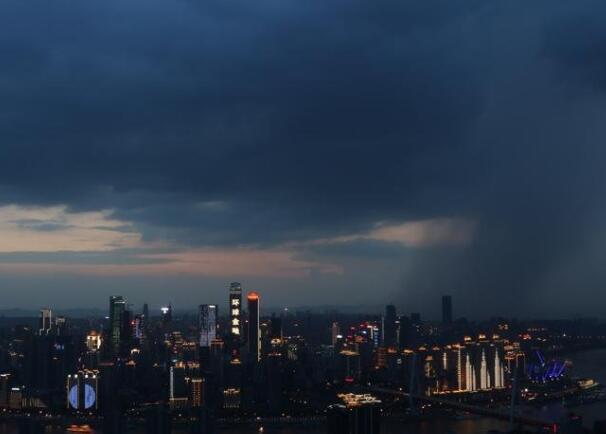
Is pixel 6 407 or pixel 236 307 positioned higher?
pixel 236 307

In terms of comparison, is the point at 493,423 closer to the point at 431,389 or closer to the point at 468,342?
the point at 431,389

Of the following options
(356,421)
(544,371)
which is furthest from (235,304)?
(356,421)

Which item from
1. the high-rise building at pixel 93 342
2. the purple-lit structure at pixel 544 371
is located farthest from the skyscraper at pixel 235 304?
the purple-lit structure at pixel 544 371

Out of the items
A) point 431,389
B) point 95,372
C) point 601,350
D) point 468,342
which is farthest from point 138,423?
point 601,350

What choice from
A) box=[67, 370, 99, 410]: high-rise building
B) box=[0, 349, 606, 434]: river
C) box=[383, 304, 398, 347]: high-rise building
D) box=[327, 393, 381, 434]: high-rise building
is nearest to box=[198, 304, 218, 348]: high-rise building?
box=[383, 304, 398, 347]: high-rise building

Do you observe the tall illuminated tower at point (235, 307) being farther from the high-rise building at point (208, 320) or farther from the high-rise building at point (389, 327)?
the high-rise building at point (389, 327)
